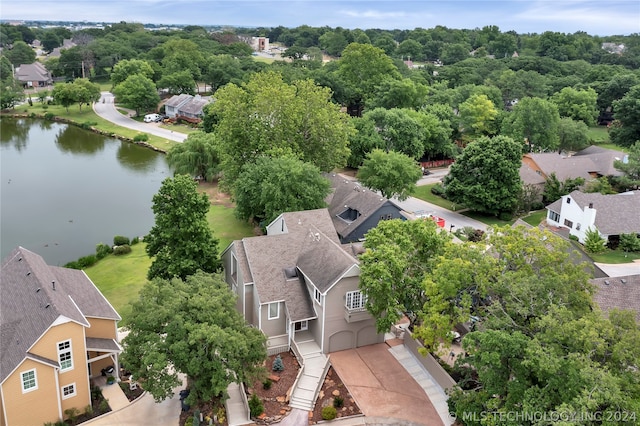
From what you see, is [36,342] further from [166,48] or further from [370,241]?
[166,48]

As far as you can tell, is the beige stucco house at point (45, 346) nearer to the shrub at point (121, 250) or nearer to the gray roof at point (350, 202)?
the shrub at point (121, 250)

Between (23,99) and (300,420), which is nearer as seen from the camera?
(300,420)

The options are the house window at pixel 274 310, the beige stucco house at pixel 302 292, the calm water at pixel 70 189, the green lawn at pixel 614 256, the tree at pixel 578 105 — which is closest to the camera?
the beige stucco house at pixel 302 292

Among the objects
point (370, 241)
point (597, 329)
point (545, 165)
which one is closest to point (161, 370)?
point (370, 241)

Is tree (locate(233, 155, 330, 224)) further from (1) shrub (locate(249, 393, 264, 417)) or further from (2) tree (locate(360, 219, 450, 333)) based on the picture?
(1) shrub (locate(249, 393, 264, 417))

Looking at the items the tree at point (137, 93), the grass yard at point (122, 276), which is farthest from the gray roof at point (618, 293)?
the tree at point (137, 93)

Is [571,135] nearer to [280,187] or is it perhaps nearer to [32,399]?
[280,187]
